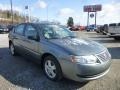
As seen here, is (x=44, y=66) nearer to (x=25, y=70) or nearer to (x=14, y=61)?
(x=25, y=70)

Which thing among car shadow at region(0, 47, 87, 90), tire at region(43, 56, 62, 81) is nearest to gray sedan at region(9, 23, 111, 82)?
tire at region(43, 56, 62, 81)

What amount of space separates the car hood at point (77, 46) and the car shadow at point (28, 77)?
893mm

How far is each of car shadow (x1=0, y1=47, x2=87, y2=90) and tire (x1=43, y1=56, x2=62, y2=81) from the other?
5.7 inches

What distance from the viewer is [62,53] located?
16.2 ft

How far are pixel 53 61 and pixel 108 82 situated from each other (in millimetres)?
1546

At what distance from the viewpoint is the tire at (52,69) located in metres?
5.08

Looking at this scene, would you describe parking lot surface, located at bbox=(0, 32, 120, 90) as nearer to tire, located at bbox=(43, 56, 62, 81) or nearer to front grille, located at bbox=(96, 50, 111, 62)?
tire, located at bbox=(43, 56, 62, 81)

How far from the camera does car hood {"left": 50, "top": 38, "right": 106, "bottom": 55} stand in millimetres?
4852

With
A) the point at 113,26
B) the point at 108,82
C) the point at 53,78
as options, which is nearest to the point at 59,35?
the point at 53,78

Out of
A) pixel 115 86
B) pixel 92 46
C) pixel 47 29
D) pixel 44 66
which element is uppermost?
pixel 47 29

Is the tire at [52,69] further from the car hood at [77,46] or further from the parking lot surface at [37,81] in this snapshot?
the car hood at [77,46]

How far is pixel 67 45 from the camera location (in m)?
5.20

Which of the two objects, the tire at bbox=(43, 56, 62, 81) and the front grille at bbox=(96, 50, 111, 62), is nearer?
the front grille at bbox=(96, 50, 111, 62)

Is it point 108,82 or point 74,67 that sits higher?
point 74,67
